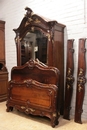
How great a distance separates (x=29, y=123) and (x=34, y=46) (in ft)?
4.81

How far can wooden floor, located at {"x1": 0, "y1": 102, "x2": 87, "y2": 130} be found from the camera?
2.44 metres

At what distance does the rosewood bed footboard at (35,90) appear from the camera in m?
2.50

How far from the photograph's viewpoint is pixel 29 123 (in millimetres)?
2592

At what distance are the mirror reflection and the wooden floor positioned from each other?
1.09 meters

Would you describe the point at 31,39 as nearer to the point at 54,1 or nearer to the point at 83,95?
the point at 54,1

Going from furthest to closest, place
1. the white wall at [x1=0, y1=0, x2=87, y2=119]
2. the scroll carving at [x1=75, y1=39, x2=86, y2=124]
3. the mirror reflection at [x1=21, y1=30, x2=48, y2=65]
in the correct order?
1. the mirror reflection at [x1=21, y1=30, x2=48, y2=65]
2. the white wall at [x1=0, y1=0, x2=87, y2=119]
3. the scroll carving at [x1=75, y1=39, x2=86, y2=124]

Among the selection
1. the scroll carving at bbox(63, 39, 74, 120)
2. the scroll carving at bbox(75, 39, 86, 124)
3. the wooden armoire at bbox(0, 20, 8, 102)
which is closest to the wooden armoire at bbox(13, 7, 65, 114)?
the scroll carving at bbox(63, 39, 74, 120)

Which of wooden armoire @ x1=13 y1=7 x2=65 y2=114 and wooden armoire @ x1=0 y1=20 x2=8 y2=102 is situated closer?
wooden armoire @ x1=13 y1=7 x2=65 y2=114

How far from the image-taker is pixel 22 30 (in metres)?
3.15

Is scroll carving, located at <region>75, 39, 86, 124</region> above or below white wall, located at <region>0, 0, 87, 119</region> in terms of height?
below

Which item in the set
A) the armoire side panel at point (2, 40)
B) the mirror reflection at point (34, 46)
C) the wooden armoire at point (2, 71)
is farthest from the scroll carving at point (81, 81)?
the armoire side panel at point (2, 40)

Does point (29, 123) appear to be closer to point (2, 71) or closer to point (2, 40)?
point (2, 71)

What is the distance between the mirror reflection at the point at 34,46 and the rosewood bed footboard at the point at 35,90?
0.19 m

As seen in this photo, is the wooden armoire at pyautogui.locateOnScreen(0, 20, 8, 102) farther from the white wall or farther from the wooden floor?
the wooden floor
